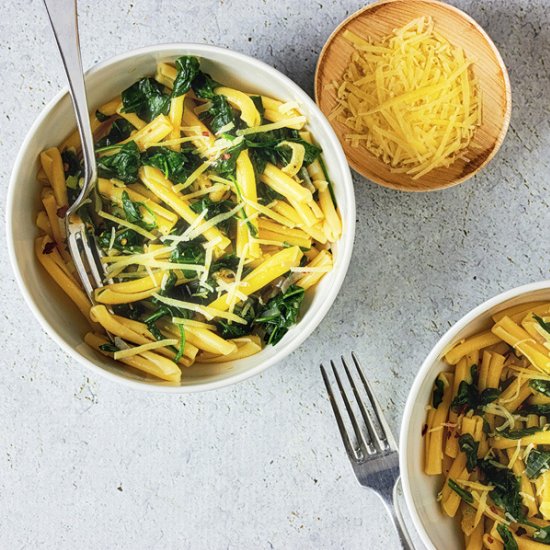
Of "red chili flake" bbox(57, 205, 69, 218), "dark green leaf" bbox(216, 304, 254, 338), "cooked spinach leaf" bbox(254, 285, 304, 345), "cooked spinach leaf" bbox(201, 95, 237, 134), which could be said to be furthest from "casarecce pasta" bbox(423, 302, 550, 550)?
"red chili flake" bbox(57, 205, 69, 218)

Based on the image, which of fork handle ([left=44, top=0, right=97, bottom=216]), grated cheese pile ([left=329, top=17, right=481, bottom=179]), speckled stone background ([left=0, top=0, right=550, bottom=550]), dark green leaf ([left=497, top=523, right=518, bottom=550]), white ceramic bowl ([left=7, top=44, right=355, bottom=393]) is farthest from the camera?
speckled stone background ([left=0, top=0, right=550, bottom=550])

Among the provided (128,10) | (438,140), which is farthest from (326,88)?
(128,10)

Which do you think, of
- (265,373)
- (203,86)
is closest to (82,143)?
(203,86)

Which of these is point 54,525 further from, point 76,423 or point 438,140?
point 438,140

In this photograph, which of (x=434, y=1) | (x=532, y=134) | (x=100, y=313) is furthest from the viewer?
(x=532, y=134)

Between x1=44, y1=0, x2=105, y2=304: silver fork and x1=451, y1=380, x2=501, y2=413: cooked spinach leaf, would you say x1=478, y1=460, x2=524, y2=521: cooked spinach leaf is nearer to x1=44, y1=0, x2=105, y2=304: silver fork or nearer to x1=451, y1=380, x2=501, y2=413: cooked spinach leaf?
x1=451, y1=380, x2=501, y2=413: cooked spinach leaf

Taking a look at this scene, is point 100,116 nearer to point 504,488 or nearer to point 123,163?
point 123,163

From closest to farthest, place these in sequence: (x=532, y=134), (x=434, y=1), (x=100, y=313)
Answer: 1. (x=100, y=313)
2. (x=434, y=1)
3. (x=532, y=134)
